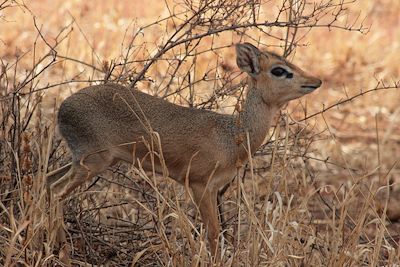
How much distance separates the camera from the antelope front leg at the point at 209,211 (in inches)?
206

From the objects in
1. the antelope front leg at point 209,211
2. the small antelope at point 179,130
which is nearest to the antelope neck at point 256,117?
the small antelope at point 179,130

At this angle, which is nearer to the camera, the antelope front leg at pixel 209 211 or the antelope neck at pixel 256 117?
the antelope front leg at pixel 209 211

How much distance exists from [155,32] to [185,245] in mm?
5812

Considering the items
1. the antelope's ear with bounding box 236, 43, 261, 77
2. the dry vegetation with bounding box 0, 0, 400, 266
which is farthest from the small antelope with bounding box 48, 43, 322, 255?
the dry vegetation with bounding box 0, 0, 400, 266

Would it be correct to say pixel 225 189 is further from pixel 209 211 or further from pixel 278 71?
pixel 278 71

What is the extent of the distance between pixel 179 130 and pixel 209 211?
0.45 m

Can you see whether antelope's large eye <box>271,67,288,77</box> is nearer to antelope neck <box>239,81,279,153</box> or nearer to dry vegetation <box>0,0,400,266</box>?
antelope neck <box>239,81,279,153</box>

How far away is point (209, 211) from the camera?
17.2ft

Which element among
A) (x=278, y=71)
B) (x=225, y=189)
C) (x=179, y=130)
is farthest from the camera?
(x=225, y=189)

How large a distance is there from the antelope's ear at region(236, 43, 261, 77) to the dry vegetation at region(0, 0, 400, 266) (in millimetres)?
155

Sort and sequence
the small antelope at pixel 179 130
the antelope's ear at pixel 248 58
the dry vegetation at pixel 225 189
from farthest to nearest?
the antelope's ear at pixel 248 58 → the small antelope at pixel 179 130 → the dry vegetation at pixel 225 189

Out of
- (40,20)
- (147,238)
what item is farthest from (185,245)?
(40,20)

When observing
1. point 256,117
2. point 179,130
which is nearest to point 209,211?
point 179,130

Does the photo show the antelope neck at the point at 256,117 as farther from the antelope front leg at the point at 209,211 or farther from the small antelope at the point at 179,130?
the antelope front leg at the point at 209,211
